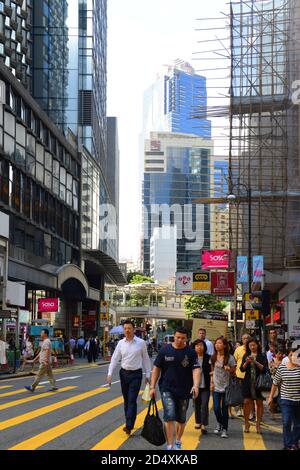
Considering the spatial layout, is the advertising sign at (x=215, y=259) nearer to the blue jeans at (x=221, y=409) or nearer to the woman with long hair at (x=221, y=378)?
the woman with long hair at (x=221, y=378)

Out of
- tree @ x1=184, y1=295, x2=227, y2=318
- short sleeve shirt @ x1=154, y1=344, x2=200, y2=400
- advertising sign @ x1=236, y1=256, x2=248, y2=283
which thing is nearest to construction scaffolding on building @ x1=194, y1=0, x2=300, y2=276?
advertising sign @ x1=236, y1=256, x2=248, y2=283

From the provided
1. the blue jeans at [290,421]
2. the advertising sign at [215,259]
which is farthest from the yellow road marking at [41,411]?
the advertising sign at [215,259]

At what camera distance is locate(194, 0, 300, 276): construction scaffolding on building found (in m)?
39.0

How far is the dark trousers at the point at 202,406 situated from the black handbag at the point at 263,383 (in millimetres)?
970

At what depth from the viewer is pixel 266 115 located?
137 ft

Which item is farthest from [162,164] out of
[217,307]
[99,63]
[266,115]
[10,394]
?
[10,394]

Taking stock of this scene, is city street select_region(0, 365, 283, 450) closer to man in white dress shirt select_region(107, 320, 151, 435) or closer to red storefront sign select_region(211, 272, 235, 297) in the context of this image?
man in white dress shirt select_region(107, 320, 151, 435)

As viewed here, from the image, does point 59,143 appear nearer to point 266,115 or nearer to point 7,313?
point 266,115

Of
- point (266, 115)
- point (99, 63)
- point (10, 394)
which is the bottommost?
point (10, 394)

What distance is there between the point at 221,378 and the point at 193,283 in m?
43.6

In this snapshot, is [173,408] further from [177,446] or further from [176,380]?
[177,446]

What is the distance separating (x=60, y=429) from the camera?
41.8ft

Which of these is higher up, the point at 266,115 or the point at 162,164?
the point at 162,164
